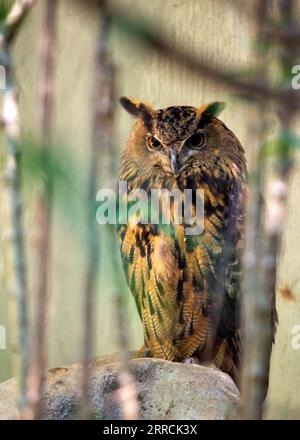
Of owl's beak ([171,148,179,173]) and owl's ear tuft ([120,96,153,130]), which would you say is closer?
owl's beak ([171,148,179,173])

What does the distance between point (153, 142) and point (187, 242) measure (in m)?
0.37

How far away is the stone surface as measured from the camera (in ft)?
6.48

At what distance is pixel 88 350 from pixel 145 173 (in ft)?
6.03

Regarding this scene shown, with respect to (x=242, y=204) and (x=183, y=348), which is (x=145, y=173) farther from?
(x=183, y=348)

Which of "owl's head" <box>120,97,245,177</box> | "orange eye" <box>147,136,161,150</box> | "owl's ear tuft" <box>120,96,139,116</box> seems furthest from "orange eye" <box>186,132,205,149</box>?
"owl's ear tuft" <box>120,96,139,116</box>

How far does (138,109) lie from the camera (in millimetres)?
2732

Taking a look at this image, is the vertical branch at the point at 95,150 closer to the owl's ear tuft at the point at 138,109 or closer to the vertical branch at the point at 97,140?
the vertical branch at the point at 97,140

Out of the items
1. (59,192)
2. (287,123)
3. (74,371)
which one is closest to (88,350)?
→ (59,192)

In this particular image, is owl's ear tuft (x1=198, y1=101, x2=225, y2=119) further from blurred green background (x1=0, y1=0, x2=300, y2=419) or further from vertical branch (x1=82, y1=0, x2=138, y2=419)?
vertical branch (x1=82, y1=0, x2=138, y2=419)

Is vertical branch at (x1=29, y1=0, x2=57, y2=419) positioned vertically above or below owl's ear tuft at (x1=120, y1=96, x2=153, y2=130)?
below

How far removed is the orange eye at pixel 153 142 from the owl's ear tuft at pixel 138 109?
42 millimetres

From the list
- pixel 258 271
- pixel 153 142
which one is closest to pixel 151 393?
pixel 153 142

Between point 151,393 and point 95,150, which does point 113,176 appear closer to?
point 95,150
